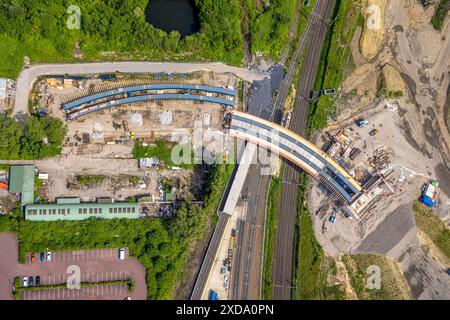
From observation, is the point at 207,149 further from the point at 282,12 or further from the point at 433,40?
the point at 433,40

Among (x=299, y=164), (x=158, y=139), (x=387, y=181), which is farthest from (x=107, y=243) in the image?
(x=387, y=181)

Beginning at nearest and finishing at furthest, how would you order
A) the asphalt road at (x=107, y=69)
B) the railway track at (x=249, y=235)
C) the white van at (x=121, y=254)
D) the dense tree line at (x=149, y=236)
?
the dense tree line at (x=149, y=236) < the white van at (x=121, y=254) < the asphalt road at (x=107, y=69) < the railway track at (x=249, y=235)

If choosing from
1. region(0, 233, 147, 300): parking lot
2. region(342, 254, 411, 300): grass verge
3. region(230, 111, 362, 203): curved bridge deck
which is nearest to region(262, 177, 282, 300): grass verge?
region(230, 111, 362, 203): curved bridge deck

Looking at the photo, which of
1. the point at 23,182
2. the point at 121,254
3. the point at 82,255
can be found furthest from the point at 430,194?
the point at 23,182

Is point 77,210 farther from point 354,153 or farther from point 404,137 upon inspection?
point 404,137

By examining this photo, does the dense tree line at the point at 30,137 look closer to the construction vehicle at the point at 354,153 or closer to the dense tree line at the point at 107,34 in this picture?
the dense tree line at the point at 107,34

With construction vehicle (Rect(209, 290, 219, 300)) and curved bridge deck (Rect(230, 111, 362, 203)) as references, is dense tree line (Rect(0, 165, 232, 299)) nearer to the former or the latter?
construction vehicle (Rect(209, 290, 219, 300))

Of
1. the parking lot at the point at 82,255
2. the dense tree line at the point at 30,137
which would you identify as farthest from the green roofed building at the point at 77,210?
the dense tree line at the point at 30,137
